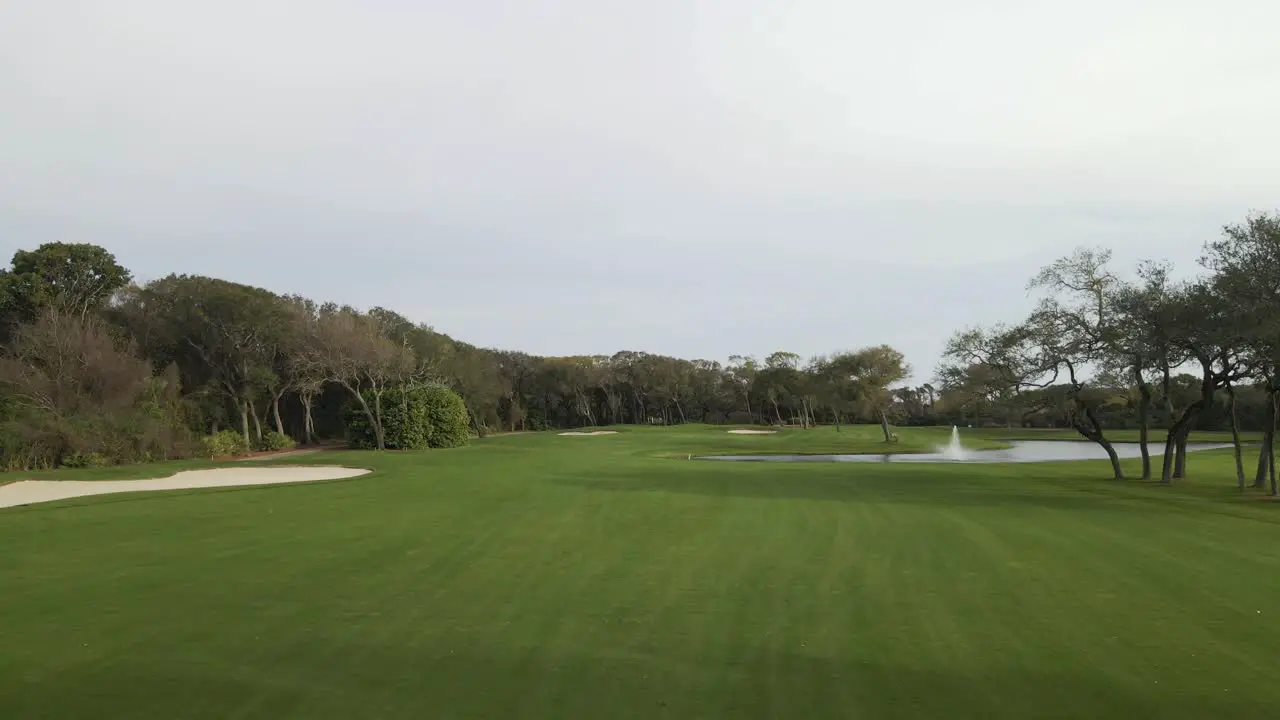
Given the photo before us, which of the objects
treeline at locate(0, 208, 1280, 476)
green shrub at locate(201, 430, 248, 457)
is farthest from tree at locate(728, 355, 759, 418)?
green shrub at locate(201, 430, 248, 457)

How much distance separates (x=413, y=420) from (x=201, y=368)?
1287cm

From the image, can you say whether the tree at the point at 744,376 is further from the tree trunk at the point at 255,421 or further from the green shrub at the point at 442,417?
the tree trunk at the point at 255,421

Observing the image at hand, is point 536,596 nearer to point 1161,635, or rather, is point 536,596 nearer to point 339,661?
point 339,661

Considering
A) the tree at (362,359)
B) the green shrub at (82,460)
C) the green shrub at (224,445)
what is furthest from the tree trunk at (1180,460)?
the green shrub at (224,445)

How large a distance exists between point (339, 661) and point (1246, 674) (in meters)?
7.11

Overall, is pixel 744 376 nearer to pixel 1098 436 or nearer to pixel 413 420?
pixel 413 420

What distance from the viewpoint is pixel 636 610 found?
7785 millimetres

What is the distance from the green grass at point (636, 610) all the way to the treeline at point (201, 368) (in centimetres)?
1540

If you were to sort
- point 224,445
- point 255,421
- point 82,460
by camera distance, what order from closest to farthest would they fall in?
1. point 82,460
2. point 224,445
3. point 255,421

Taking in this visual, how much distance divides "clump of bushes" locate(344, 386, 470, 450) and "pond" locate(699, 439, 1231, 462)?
1457 cm

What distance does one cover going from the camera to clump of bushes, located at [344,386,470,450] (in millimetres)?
40312

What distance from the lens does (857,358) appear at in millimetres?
48719

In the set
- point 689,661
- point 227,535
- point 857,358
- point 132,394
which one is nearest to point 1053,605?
point 689,661

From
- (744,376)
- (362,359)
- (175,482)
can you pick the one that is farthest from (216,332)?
(744,376)
